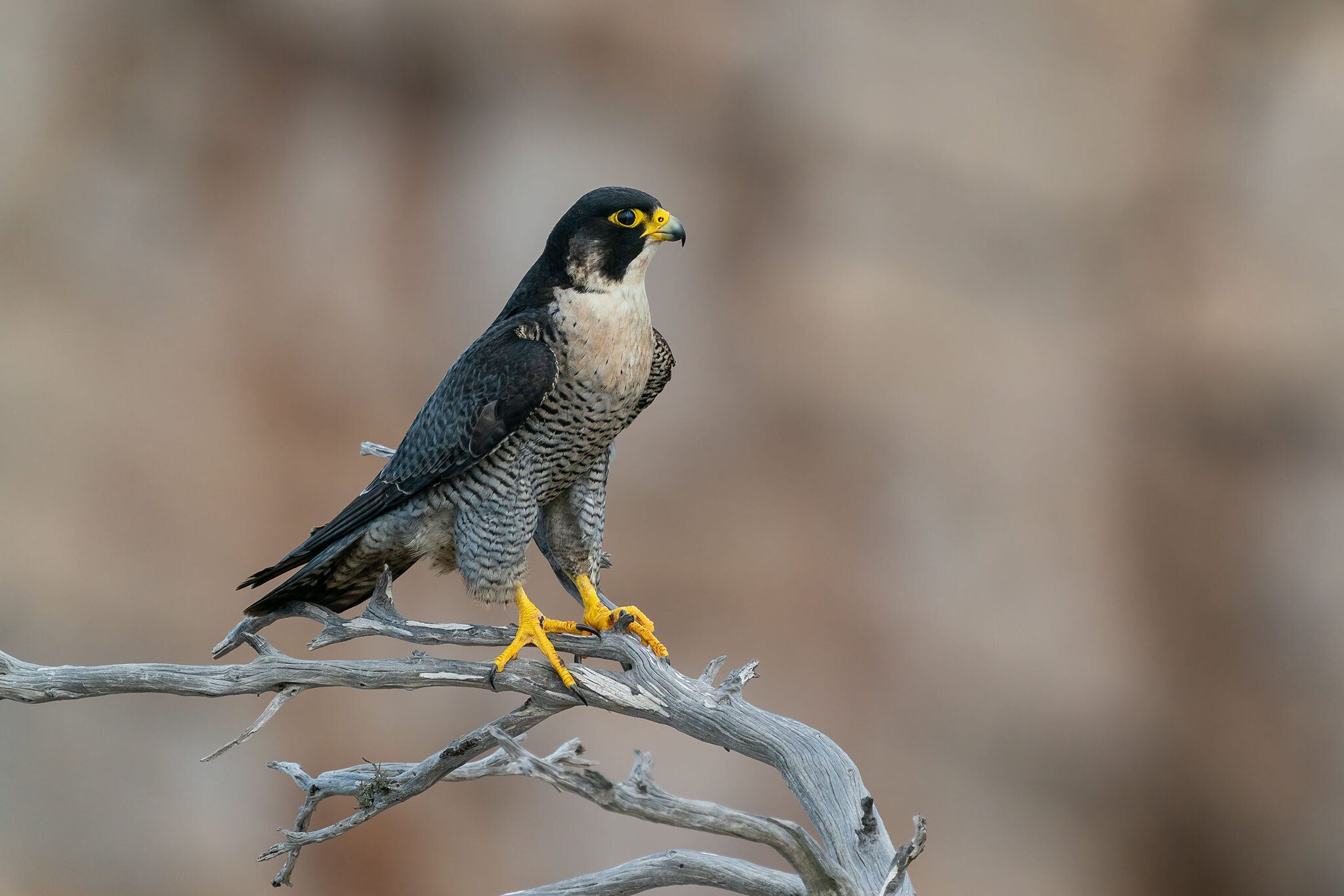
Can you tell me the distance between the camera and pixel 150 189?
18.8 feet

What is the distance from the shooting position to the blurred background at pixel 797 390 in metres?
5.71

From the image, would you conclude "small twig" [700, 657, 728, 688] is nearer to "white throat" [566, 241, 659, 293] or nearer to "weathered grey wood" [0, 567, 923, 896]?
"weathered grey wood" [0, 567, 923, 896]

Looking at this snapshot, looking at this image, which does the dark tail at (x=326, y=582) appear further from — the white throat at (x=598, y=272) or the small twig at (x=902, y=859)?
the small twig at (x=902, y=859)

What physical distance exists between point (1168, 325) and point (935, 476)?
1671mm

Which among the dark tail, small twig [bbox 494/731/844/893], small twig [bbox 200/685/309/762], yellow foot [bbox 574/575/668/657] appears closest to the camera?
small twig [bbox 494/731/844/893]

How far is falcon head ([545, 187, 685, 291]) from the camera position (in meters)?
2.77

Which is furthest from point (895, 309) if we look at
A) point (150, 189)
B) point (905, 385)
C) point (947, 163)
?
point (150, 189)

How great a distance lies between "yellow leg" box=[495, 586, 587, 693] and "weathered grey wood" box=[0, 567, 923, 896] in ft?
0.10

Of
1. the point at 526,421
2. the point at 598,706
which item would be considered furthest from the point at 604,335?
the point at 598,706

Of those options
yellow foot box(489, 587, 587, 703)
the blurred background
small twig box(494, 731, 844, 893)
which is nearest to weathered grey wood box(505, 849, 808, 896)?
small twig box(494, 731, 844, 893)

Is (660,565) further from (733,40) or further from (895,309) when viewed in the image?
(733,40)

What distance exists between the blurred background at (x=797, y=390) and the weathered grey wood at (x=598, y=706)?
2985mm

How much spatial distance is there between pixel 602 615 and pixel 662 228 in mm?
1195

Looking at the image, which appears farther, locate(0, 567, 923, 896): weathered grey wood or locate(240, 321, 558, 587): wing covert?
locate(240, 321, 558, 587): wing covert
